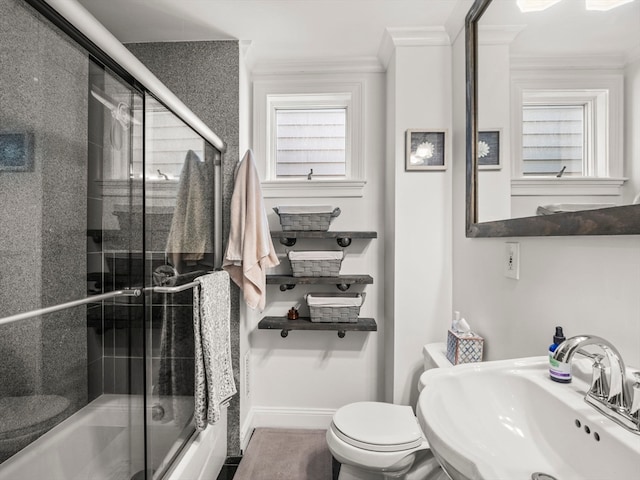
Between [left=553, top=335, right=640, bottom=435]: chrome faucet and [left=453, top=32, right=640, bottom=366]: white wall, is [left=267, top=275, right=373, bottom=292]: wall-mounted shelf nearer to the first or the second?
[left=453, top=32, right=640, bottom=366]: white wall

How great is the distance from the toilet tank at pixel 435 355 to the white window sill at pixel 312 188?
97cm

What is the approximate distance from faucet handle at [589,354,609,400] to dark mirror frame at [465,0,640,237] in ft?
0.98

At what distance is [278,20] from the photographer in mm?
1699

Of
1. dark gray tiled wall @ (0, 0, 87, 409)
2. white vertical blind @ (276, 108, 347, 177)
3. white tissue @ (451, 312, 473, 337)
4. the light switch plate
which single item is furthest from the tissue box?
dark gray tiled wall @ (0, 0, 87, 409)

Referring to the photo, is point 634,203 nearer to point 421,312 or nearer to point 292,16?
point 421,312

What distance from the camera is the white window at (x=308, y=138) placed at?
2113 millimetres

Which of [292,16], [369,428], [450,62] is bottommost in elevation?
[369,428]

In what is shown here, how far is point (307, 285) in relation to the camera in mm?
2127

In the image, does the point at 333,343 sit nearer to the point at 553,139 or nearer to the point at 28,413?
the point at 28,413

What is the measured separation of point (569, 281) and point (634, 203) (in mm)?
303

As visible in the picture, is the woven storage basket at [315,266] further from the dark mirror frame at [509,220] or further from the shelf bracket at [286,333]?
the dark mirror frame at [509,220]

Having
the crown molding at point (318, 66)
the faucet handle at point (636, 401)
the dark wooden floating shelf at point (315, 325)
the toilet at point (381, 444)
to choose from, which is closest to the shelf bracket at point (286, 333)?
the dark wooden floating shelf at point (315, 325)

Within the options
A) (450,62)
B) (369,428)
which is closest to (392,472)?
(369,428)

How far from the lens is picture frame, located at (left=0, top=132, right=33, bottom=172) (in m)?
0.91
